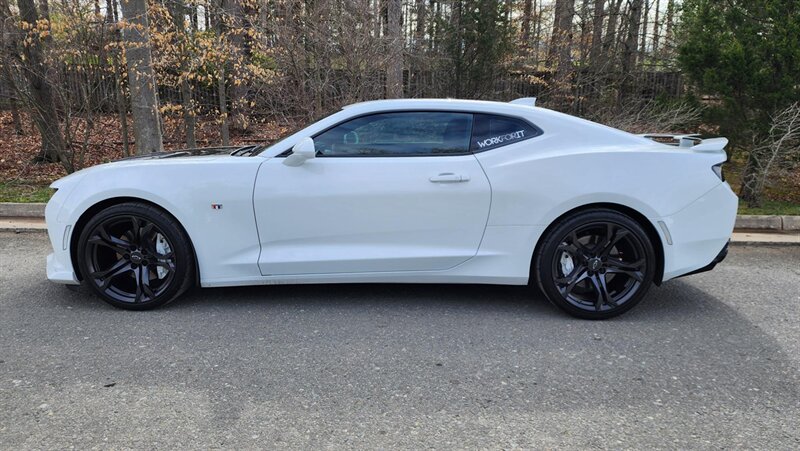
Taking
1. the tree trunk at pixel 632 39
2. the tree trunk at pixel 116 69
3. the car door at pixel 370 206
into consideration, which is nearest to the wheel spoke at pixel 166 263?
the car door at pixel 370 206

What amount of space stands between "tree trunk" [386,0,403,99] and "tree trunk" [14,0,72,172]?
5.43 metres

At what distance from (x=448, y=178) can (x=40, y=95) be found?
8.82 meters

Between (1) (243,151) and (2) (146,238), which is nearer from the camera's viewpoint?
(2) (146,238)

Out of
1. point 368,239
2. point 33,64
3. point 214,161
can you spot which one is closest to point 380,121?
point 368,239

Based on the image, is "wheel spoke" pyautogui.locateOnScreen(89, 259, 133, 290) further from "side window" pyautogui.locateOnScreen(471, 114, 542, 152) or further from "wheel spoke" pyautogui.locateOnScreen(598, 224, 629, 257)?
"wheel spoke" pyautogui.locateOnScreen(598, 224, 629, 257)

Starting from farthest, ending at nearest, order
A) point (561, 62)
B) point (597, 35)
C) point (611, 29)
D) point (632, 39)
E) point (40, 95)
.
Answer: point (611, 29), point (632, 39), point (597, 35), point (561, 62), point (40, 95)

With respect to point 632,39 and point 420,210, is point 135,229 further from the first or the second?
point 632,39

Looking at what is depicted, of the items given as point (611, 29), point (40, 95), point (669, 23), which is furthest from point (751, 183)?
point (40, 95)

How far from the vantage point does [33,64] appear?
30.3 ft

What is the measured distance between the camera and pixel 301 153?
3898 millimetres

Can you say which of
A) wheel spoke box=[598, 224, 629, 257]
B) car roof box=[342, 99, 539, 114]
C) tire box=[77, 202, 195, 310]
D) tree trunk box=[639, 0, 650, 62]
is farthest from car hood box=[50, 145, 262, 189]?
tree trunk box=[639, 0, 650, 62]

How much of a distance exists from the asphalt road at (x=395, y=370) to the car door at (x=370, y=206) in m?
0.44

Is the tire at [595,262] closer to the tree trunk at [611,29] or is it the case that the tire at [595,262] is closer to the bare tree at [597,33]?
the bare tree at [597,33]

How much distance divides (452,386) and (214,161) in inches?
93.4
